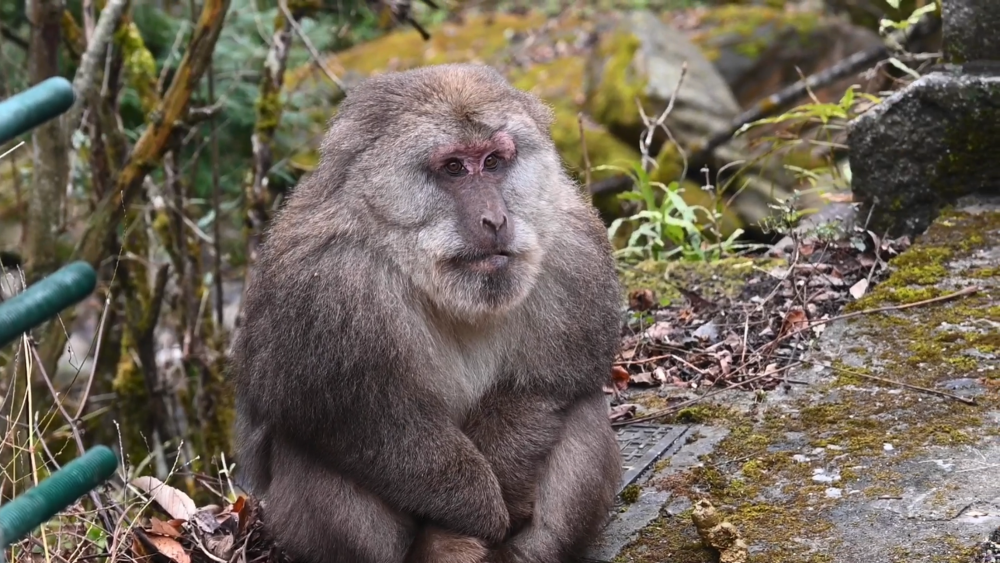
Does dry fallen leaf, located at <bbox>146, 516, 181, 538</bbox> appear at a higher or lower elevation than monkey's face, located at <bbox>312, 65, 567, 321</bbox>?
lower

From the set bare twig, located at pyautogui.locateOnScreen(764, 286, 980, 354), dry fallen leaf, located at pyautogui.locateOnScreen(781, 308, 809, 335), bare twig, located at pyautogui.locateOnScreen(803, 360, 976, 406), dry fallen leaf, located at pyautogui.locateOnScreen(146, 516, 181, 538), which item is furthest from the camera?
dry fallen leaf, located at pyautogui.locateOnScreen(781, 308, 809, 335)

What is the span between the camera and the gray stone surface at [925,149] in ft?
17.3

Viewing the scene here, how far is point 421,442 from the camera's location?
3350mm

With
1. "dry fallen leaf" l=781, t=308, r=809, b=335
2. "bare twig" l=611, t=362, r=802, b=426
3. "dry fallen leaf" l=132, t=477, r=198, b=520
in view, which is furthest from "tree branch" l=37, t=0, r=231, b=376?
"dry fallen leaf" l=781, t=308, r=809, b=335

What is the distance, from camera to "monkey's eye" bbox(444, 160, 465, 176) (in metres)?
3.38

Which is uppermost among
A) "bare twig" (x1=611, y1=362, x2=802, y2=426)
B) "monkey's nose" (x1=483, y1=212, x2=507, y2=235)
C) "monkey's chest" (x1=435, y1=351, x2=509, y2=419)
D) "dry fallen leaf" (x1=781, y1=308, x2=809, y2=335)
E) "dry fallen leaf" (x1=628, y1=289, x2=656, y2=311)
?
"monkey's nose" (x1=483, y1=212, x2=507, y2=235)

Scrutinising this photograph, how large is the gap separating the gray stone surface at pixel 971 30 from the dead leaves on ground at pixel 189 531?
3.98 metres

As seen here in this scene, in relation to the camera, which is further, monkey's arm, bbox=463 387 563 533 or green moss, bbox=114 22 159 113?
green moss, bbox=114 22 159 113

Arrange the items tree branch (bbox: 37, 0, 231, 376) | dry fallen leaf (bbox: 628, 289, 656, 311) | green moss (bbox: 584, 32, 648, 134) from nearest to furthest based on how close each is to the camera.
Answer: tree branch (bbox: 37, 0, 231, 376) < dry fallen leaf (bbox: 628, 289, 656, 311) < green moss (bbox: 584, 32, 648, 134)

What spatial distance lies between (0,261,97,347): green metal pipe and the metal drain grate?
2790 millimetres

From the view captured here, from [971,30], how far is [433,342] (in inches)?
136

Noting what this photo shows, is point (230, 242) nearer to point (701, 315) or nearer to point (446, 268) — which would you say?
point (701, 315)

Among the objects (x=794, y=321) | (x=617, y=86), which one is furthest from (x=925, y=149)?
(x=617, y=86)

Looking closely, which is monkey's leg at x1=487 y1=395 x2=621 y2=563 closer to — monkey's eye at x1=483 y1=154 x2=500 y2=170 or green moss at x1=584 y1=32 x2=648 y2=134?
monkey's eye at x1=483 y1=154 x2=500 y2=170
